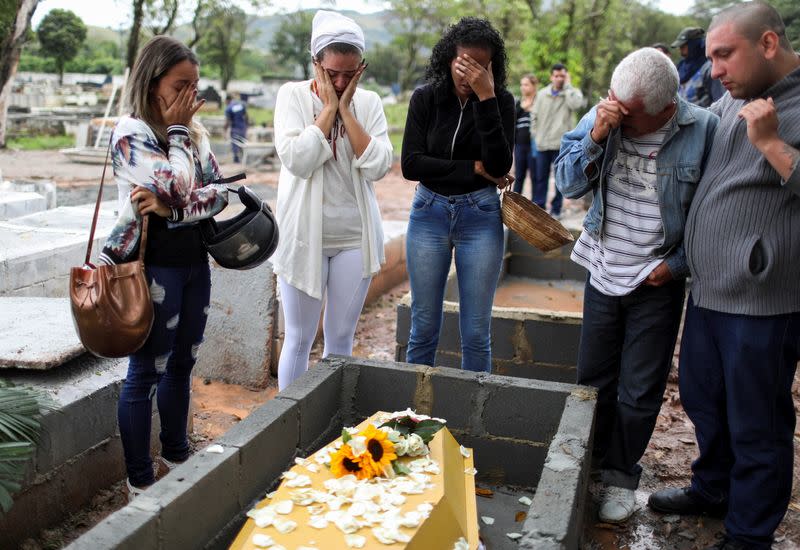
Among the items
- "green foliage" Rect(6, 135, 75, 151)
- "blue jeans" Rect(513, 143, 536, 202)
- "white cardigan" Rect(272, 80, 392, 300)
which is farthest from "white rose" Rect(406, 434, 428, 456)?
"green foliage" Rect(6, 135, 75, 151)

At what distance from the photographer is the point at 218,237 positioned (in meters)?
2.97

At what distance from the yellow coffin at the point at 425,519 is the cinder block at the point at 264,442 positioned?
0.14 m

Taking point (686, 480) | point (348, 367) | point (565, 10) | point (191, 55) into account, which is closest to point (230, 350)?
point (348, 367)

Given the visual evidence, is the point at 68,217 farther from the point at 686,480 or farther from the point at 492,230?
the point at 686,480

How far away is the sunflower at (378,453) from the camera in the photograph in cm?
264

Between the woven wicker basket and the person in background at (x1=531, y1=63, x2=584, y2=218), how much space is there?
5664 millimetres

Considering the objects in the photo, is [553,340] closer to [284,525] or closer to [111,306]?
[284,525]

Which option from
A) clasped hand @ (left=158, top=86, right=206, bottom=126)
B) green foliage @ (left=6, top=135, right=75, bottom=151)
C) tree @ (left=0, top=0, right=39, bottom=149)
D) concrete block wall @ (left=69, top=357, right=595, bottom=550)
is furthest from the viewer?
green foliage @ (left=6, top=135, right=75, bottom=151)

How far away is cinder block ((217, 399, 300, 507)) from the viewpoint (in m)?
2.63

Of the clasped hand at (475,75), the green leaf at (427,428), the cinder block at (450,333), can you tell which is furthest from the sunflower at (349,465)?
the cinder block at (450,333)

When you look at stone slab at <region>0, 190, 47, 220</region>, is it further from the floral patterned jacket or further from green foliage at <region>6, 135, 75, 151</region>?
green foliage at <region>6, 135, 75, 151</region>

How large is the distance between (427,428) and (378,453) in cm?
31

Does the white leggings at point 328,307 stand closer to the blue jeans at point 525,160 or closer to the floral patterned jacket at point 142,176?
the floral patterned jacket at point 142,176

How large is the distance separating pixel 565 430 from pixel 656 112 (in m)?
1.27
